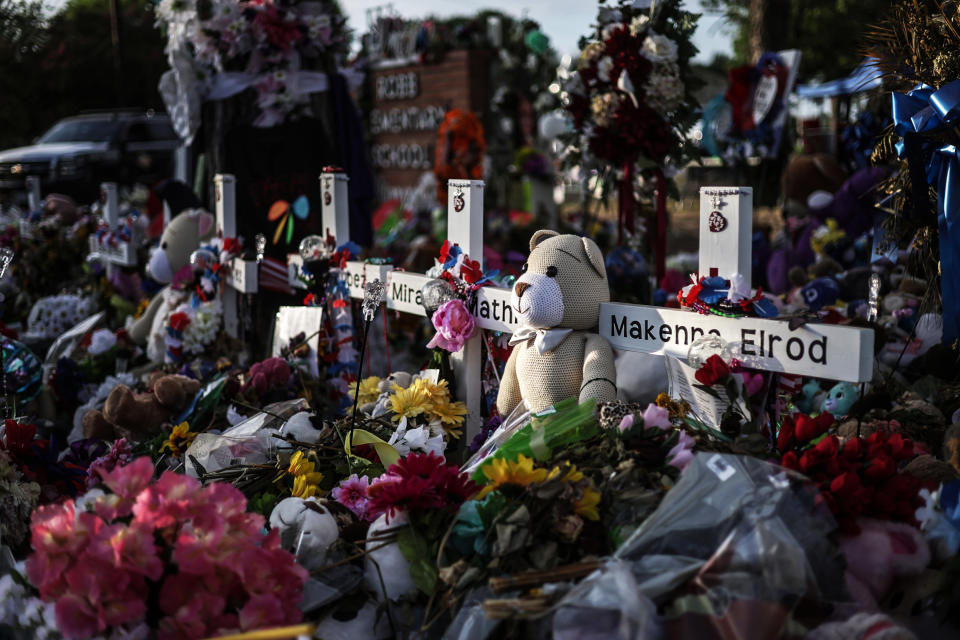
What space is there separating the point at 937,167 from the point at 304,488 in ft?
6.75

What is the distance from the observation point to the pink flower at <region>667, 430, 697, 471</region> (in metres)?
1.94

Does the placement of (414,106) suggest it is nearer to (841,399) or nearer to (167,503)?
(841,399)

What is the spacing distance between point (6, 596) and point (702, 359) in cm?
171

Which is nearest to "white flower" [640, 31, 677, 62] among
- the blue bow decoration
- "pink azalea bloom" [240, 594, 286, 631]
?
the blue bow decoration

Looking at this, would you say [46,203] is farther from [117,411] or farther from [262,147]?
[117,411]

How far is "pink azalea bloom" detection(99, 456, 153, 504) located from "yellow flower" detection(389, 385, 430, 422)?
3.38 feet

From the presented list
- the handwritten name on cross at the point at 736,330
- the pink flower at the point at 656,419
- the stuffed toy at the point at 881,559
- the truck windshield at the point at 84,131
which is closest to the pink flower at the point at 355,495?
the pink flower at the point at 656,419

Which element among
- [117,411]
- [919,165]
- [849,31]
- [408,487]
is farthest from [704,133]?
[849,31]

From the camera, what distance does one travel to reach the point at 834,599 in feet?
5.47

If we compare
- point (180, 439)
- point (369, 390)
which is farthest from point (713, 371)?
point (180, 439)

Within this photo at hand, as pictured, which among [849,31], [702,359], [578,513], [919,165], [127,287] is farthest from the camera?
[849,31]

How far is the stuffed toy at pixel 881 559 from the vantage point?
171 centimetres

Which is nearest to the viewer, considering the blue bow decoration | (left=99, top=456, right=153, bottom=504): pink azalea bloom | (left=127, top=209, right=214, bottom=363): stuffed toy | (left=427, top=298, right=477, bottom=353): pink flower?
(left=99, top=456, right=153, bottom=504): pink azalea bloom

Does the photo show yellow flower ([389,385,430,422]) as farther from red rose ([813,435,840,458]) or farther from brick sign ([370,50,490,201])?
brick sign ([370,50,490,201])
